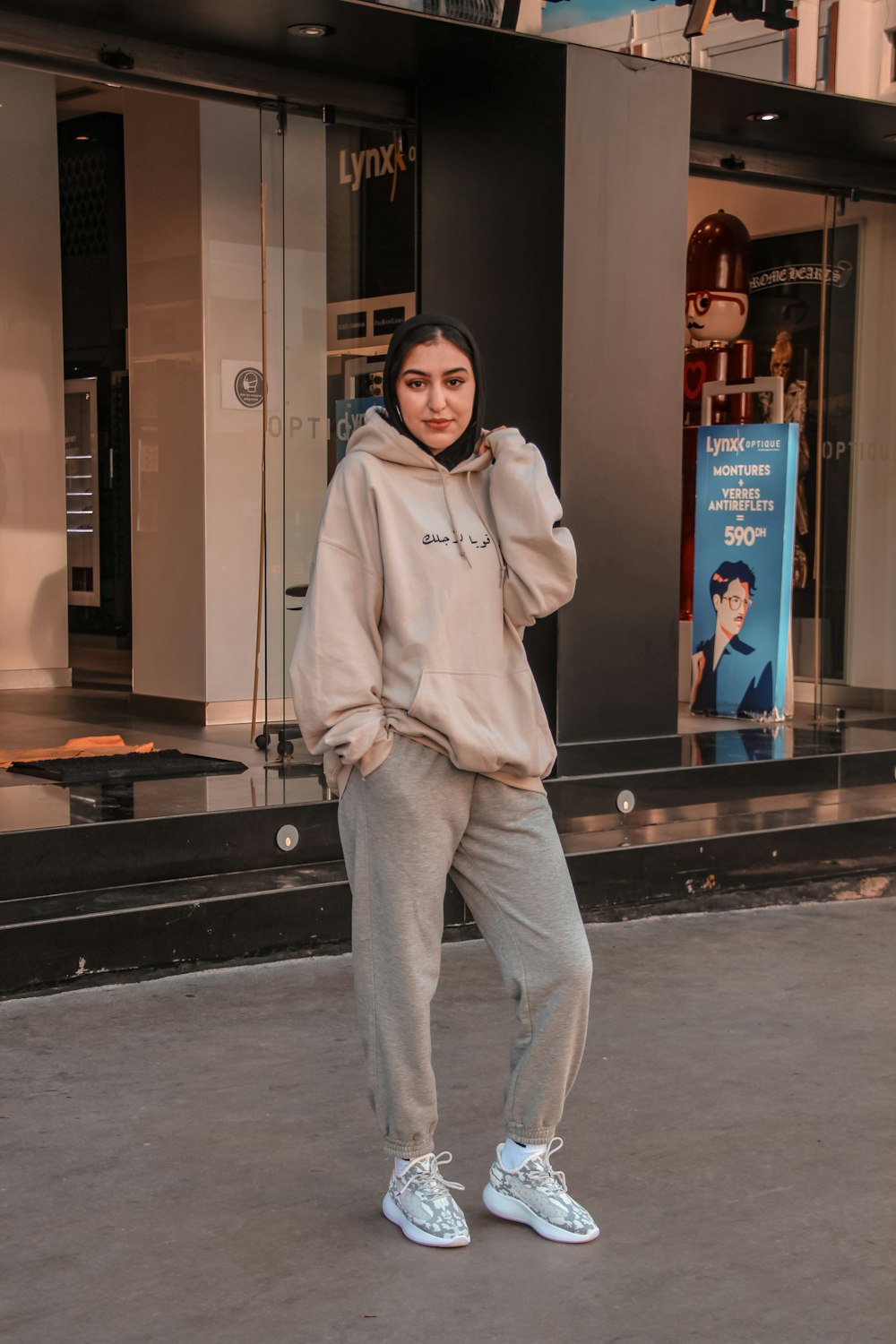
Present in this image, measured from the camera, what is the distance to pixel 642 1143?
358cm

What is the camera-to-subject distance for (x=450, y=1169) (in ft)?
11.2

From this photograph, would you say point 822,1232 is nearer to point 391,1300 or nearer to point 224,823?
point 391,1300

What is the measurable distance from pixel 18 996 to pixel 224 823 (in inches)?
42.7

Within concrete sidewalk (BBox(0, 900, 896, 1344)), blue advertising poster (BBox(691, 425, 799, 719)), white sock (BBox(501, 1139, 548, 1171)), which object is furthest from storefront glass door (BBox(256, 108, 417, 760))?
white sock (BBox(501, 1139, 548, 1171))

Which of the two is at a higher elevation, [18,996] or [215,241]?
[215,241]

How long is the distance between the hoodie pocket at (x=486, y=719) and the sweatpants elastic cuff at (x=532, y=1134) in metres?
0.68

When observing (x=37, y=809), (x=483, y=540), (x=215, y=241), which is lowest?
(x=37, y=809)

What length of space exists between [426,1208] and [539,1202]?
0.74ft

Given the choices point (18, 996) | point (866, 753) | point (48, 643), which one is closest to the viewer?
point (18, 996)

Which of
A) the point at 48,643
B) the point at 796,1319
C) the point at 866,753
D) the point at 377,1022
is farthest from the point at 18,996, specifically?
the point at 48,643

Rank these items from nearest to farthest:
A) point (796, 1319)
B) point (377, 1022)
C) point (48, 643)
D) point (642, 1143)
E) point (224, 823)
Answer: point (796, 1319)
point (377, 1022)
point (642, 1143)
point (224, 823)
point (48, 643)

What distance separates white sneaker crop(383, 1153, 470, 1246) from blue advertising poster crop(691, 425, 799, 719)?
6.13 metres

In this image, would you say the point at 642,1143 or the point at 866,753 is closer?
the point at 642,1143

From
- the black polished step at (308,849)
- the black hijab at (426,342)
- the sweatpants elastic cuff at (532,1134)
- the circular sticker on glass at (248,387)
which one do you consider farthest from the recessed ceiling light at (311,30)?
the sweatpants elastic cuff at (532,1134)
